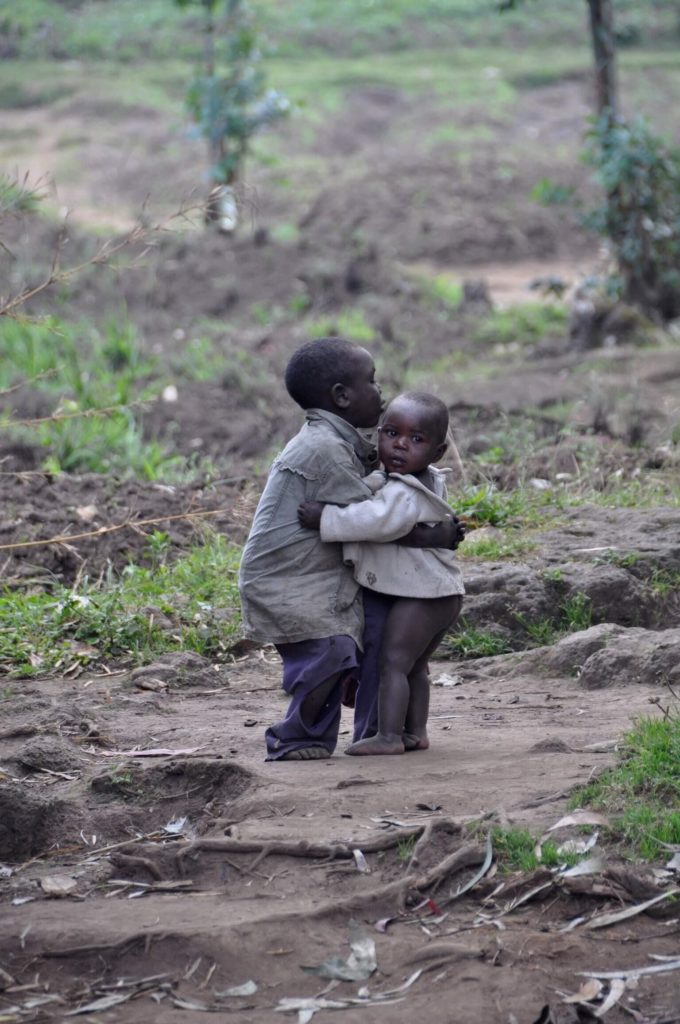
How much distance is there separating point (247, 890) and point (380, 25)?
1149 inches

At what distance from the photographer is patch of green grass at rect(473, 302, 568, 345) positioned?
12.7 meters

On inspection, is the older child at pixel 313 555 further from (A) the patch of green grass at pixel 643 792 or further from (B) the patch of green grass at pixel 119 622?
(B) the patch of green grass at pixel 119 622

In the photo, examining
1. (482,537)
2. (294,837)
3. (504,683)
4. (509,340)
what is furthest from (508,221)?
(294,837)

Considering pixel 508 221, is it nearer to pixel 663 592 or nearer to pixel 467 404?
pixel 467 404

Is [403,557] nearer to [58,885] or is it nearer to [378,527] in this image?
[378,527]

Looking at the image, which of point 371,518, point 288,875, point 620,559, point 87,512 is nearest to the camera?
point 288,875

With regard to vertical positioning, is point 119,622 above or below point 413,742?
below

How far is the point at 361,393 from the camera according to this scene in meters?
4.16

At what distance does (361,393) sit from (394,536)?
0.46 metres

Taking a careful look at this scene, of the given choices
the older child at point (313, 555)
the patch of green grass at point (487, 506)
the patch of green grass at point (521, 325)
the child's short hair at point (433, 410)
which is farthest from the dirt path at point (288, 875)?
the patch of green grass at point (521, 325)

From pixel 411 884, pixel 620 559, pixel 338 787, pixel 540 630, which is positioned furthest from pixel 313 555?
pixel 620 559

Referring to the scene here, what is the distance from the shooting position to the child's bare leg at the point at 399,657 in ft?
13.6

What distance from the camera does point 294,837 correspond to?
3504 millimetres

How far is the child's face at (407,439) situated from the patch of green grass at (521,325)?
336 inches
